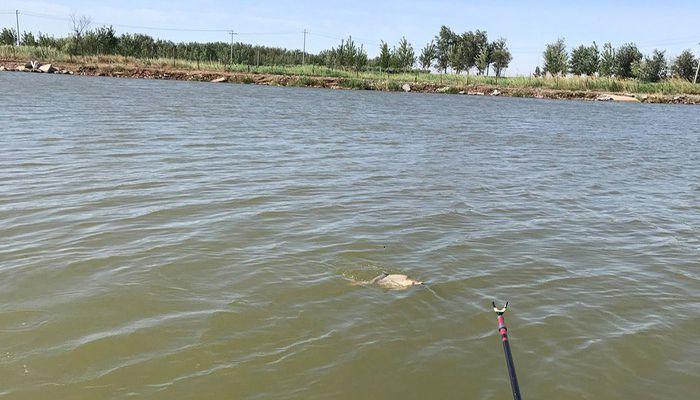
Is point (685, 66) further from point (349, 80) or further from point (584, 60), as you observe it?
point (349, 80)

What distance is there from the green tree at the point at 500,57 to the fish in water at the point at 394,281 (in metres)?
95.2

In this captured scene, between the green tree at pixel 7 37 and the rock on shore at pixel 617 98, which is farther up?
the green tree at pixel 7 37

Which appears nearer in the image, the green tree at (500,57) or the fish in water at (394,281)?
the fish in water at (394,281)

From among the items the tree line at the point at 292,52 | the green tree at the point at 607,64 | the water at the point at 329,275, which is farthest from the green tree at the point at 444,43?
the water at the point at 329,275

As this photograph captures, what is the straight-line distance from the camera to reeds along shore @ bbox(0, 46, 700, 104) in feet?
204

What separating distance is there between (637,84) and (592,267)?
230 feet

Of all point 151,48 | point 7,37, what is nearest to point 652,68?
point 151,48

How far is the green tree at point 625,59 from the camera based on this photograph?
8212cm

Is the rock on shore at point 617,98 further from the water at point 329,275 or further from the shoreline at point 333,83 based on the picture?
the water at point 329,275

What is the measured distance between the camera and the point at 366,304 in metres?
5.96

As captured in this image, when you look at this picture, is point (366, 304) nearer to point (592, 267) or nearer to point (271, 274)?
point (271, 274)

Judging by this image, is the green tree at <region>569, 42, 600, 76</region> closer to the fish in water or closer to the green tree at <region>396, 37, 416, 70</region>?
the green tree at <region>396, 37, 416, 70</region>

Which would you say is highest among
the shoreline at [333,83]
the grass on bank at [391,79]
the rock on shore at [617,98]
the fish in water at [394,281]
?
the grass on bank at [391,79]

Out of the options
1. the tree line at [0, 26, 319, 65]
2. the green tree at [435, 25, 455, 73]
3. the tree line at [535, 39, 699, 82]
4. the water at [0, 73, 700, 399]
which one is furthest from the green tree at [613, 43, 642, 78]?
the water at [0, 73, 700, 399]
